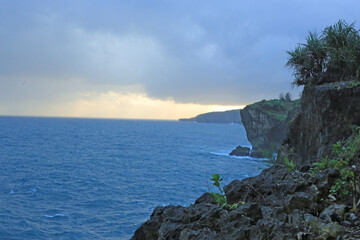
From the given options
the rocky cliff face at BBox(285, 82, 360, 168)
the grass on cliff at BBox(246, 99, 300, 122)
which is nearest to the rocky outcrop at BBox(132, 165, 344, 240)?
the rocky cliff face at BBox(285, 82, 360, 168)

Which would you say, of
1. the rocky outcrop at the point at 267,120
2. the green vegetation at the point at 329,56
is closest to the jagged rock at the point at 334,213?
the green vegetation at the point at 329,56

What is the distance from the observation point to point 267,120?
243 feet

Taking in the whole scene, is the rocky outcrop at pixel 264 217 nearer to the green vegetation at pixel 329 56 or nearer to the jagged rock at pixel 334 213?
the jagged rock at pixel 334 213

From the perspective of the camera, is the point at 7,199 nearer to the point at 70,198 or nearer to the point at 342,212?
the point at 70,198

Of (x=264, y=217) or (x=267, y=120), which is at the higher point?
(x=267, y=120)

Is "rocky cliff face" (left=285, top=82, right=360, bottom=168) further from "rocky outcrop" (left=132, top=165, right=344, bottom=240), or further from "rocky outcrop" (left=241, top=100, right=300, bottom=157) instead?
"rocky outcrop" (left=241, top=100, right=300, bottom=157)

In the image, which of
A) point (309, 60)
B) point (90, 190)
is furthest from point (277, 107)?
point (309, 60)

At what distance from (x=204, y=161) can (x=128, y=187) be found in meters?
27.0

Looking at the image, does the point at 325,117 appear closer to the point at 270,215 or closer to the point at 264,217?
the point at 270,215

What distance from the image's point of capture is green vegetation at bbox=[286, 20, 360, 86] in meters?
14.0

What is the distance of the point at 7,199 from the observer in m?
32.2

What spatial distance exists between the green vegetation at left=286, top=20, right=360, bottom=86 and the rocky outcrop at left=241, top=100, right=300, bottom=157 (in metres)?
55.3

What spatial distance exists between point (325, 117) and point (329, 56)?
392 cm

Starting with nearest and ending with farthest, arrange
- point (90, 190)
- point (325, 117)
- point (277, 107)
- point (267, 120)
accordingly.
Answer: point (325, 117) < point (90, 190) < point (267, 120) < point (277, 107)
